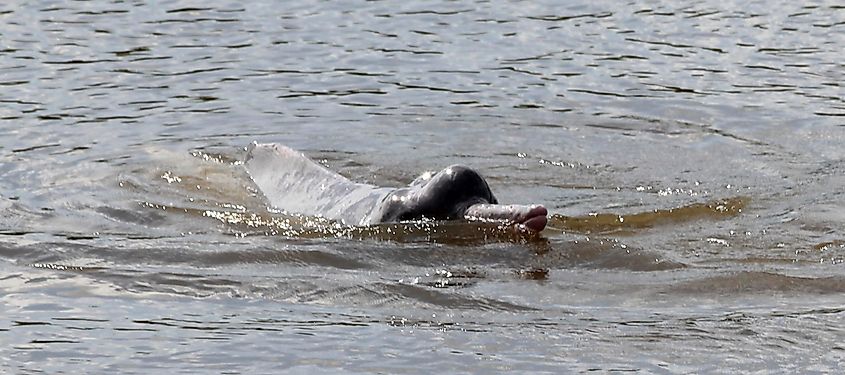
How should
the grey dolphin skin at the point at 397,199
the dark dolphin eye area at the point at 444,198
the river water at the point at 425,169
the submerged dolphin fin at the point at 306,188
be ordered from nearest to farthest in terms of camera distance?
the river water at the point at 425,169
the grey dolphin skin at the point at 397,199
the dark dolphin eye area at the point at 444,198
the submerged dolphin fin at the point at 306,188

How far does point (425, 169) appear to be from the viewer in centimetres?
998

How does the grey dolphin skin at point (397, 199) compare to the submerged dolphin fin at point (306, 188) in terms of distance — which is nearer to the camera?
the grey dolphin skin at point (397, 199)

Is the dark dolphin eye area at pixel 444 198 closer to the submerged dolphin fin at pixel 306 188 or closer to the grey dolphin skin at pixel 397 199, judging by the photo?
the grey dolphin skin at pixel 397 199

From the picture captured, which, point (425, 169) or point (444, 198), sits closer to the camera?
point (444, 198)

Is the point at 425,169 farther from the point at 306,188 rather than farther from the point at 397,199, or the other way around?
the point at 397,199

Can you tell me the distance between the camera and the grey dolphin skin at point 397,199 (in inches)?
311

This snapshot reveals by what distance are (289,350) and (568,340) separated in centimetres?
102

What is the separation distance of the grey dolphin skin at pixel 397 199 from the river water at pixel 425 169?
0.12 metres

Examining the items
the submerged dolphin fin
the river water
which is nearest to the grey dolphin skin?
the submerged dolphin fin

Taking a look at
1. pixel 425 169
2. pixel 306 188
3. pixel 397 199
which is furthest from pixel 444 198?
pixel 425 169

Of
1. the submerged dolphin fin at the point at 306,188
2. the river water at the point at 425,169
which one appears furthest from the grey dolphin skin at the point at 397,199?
the river water at the point at 425,169

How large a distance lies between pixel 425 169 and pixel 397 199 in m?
1.82

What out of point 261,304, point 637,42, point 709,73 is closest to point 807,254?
point 261,304

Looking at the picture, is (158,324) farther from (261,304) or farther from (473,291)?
(473,291)
